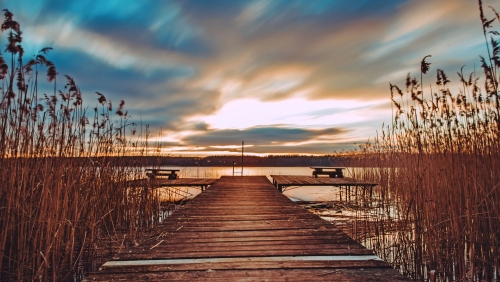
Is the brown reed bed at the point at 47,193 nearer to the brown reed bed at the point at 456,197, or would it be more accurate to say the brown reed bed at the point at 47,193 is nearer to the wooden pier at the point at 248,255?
the wooden pier at the point at 248,255

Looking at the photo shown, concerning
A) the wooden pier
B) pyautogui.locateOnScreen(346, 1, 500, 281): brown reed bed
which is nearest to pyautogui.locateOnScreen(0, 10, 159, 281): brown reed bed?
the wooden pier

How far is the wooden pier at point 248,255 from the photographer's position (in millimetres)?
1963

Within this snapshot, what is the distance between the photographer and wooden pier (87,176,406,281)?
196 cm

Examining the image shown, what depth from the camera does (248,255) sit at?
2395 mm

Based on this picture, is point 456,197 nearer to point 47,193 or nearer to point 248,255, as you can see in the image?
point 248,255

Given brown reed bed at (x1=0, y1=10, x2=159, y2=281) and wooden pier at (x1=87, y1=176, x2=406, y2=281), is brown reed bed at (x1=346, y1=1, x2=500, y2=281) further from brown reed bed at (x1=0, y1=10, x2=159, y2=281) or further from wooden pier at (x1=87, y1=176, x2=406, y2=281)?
brown reed bed at (x1=0, y1=10, x2=159, y2=281)

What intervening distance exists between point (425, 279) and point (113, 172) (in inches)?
170

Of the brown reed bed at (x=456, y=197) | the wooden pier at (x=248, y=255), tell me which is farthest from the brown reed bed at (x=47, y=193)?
the brown reed bed at (x=456, y=197)

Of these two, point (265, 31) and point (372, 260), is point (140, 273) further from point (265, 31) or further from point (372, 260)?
point (265, 31)

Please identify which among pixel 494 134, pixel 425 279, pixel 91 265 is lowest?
pixel 425 279

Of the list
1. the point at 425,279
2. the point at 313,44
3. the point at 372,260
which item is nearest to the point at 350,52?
the point at 313,44

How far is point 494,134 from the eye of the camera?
343 cm

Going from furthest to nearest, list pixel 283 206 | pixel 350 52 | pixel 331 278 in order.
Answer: pixel 350 52 → pixel 283 206 → pixel 331 278

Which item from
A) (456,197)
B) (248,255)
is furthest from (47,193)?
(456,197)
